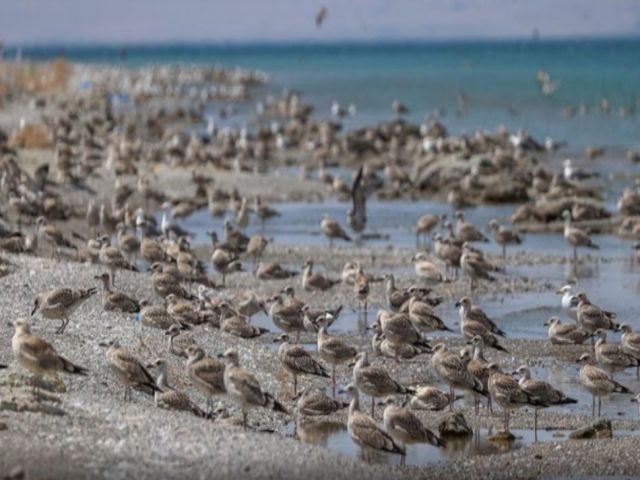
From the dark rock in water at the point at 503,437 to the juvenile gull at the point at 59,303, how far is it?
550 cm

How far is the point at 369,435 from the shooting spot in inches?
553

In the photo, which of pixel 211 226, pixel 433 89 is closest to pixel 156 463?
pixel 211 226

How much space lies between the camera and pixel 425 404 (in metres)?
16.1

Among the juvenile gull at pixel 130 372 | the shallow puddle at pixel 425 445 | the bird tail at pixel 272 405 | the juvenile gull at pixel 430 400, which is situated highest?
the juvenile gull at pixel 130 372

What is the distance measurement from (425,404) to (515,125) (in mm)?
43544

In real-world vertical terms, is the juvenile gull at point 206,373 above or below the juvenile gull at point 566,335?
above

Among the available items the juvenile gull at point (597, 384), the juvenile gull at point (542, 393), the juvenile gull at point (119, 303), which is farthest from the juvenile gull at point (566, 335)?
the juvenile gull at point (119, 303)

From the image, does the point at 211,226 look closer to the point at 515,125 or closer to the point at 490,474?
the point at 490,474

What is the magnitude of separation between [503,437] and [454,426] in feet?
1.72

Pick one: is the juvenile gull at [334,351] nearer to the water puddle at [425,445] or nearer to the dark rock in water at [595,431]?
the water puddle at [425,445]

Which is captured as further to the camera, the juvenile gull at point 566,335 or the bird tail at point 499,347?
the juvenile gull at point 566,335

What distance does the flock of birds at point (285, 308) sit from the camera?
15.1 m

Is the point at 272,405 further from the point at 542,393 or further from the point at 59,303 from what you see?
the point at 59,303

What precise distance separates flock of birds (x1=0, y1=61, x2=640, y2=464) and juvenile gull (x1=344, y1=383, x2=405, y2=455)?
12 mm
